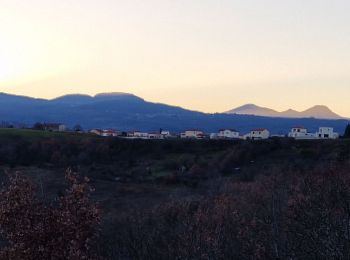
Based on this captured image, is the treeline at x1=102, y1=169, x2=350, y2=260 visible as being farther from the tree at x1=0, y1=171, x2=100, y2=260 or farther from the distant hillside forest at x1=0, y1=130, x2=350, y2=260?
the tree at x1=0, y1=171, x2=100, y2=260

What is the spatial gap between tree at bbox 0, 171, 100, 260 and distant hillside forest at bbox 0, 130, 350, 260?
0.7 inches

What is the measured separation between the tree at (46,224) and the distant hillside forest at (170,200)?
2cm

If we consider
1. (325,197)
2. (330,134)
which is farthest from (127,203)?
(330,134)

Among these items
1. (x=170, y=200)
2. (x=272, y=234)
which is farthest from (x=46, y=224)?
(x=170, y=200)

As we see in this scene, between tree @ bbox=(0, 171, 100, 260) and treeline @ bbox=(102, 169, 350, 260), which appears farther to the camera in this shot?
treeline @ bbox=(102, 169, 350, 260)

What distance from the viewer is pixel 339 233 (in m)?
10.5

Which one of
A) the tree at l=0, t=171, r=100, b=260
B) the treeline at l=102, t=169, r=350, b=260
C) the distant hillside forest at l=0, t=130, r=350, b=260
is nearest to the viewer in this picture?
the tree at l=0, t=171, r=100, b=260

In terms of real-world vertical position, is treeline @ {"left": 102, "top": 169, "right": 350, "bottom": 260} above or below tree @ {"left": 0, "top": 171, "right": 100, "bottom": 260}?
below

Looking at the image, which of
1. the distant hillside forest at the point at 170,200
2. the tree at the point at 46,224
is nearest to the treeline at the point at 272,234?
the distant hillside forest at the point at 170,200

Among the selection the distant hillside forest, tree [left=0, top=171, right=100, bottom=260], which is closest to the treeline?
the distant hillside forest

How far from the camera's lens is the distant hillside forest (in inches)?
361

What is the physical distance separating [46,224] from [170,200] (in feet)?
154

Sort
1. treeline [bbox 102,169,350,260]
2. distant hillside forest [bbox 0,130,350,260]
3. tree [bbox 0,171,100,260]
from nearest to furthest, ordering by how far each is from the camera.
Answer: tree [bbox 0,171,100,260] < distant hillside forest [bbox 0,130,350,260] < treeline [bbox 102,169,350,260]

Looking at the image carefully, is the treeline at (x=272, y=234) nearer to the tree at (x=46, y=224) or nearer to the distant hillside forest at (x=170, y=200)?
the distant hillside forest at (x=170, y=200)
